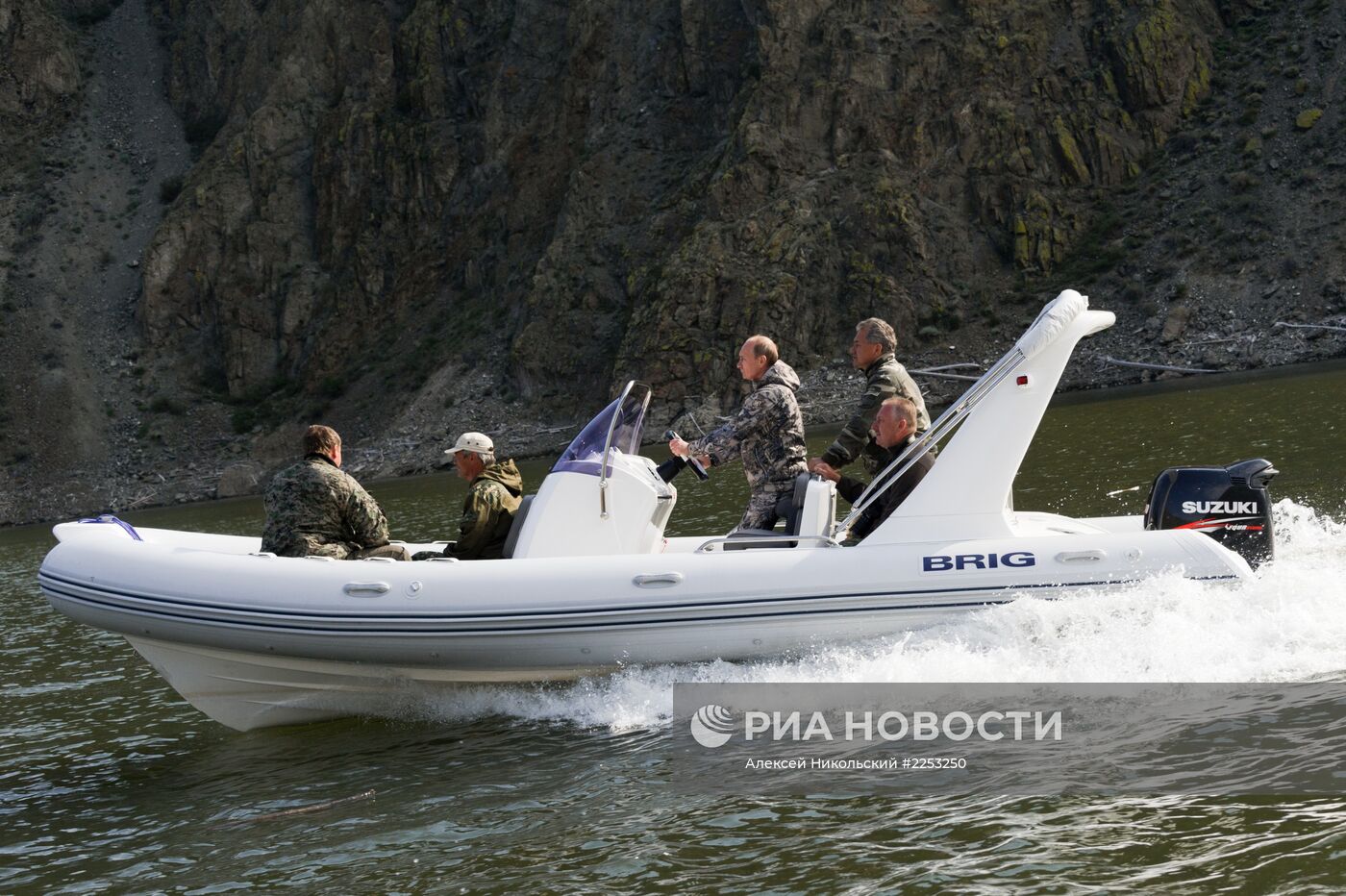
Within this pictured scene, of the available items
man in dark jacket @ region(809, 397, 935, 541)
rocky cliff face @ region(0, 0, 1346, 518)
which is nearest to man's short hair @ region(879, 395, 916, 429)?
man in dark jacket @ region(809, 397, 935, 541)

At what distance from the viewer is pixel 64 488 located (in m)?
48.8

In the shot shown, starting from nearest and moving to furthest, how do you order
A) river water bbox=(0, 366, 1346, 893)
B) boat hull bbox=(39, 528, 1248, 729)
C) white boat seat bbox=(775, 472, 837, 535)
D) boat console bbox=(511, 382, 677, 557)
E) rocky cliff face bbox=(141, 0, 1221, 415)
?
river water bbox=(0, 366, 1346, 893)
boat hull bbox=(39, 528, 1248, 729)
white boat seat bbox=(775, 472, 837, 535)
boat console bbox=(511, 382, 677, 557)
rocky cliff face bbox=(141, 0, 1221, 415)

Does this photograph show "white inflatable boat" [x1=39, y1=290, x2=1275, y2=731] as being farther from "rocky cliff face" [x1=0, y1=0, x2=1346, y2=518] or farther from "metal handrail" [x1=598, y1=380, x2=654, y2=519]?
"rocky cliff face" [x1=0, y1=0, x2=1346, y2=518]

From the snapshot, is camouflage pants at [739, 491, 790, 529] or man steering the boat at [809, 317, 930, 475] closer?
man steering the boat at [809, 317, 930, 475]

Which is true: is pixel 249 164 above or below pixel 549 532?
above

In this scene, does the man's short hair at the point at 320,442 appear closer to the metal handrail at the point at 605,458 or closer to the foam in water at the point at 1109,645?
the metal handrail at the point at 605,458

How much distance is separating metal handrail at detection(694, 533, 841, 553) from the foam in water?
63 centimetres

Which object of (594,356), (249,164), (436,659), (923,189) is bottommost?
(436,659)

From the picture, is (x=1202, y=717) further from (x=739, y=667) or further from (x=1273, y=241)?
(x=1273, y=241)

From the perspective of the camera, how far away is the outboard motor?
7.19m

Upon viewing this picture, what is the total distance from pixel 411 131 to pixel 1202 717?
55.0m

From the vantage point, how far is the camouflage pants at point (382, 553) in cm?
826

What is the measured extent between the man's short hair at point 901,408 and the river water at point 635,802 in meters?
1.30

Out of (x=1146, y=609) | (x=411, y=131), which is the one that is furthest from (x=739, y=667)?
(x=411, y=131)
